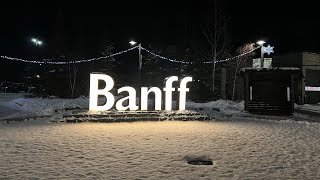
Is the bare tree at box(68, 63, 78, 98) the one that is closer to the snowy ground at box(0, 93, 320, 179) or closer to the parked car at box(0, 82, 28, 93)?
the parked car at box(0, 82, 28, 93)

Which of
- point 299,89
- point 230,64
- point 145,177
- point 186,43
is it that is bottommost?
point 145,177

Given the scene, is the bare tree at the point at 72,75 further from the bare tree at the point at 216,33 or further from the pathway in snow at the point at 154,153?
the pathway in snow at the point at 154,153

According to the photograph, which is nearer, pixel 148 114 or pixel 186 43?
pixel 148 114

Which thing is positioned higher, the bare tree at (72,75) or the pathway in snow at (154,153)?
the bare tree at (72,75)

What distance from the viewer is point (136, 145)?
427 inches

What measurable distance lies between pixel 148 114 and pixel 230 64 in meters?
27.2

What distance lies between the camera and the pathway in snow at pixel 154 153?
7.37m

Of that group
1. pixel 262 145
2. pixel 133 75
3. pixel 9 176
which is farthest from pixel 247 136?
pixel 133 75

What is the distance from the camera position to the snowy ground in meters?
7.38

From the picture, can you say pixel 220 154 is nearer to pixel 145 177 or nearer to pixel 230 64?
pixel 145 177

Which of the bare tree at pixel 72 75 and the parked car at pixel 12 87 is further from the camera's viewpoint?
the parked car at pixel 12 87

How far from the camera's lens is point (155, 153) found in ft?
31.5

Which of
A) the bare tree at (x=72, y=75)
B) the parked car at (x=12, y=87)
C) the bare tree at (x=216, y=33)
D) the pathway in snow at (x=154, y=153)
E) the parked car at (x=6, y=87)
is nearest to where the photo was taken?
the pathway in snow at (x=154, y=153)

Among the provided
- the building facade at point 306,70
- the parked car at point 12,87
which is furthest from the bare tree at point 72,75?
the building facade at point 306,70
